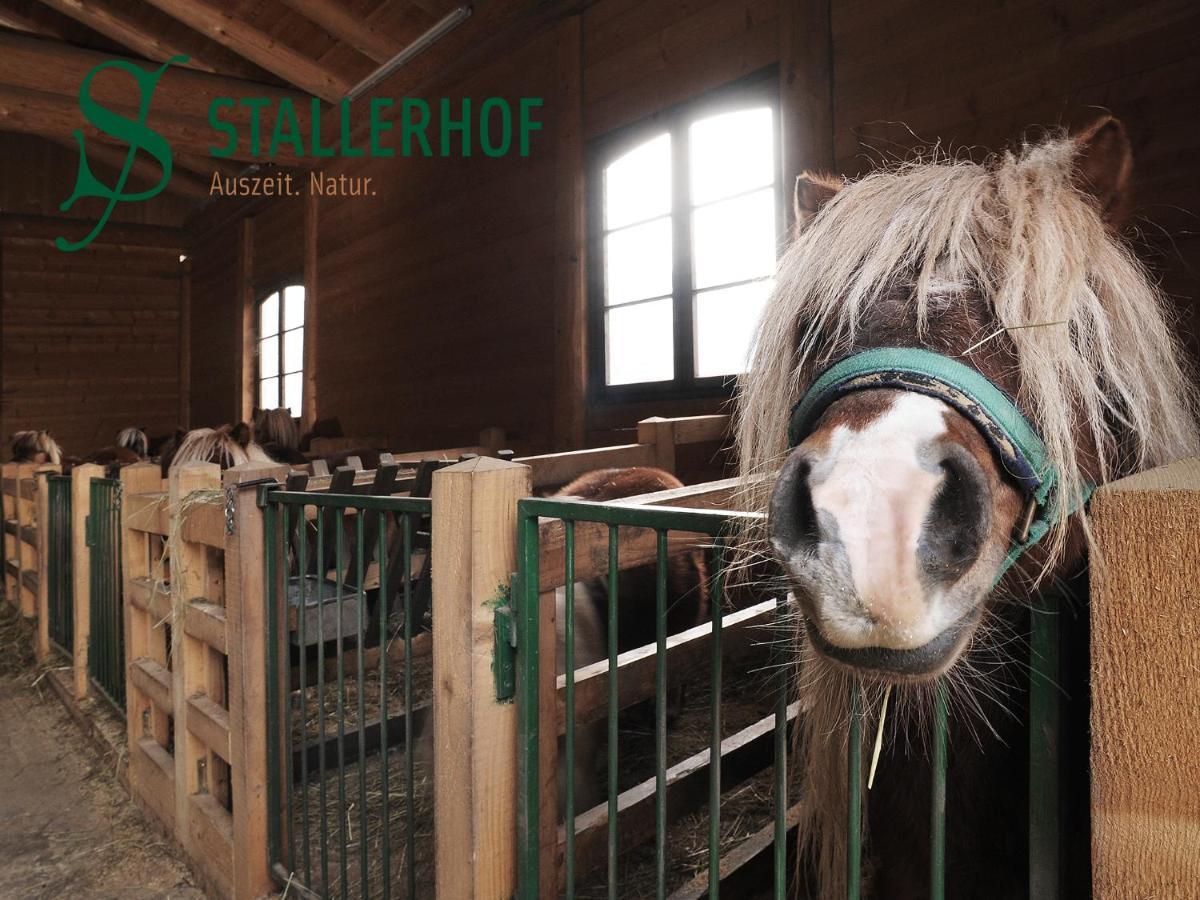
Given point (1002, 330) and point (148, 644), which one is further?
point (148, 644)

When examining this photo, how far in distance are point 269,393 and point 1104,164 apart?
9679 mm

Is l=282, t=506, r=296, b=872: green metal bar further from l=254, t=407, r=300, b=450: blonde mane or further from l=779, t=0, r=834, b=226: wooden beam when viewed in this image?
l=254, t=407, r=300, b=450: blonde mane

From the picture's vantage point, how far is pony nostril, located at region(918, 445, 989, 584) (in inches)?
24.0

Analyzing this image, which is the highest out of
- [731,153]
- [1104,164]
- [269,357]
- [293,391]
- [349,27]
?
[349,27]

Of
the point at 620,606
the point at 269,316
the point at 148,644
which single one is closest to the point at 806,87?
the point at 620,606

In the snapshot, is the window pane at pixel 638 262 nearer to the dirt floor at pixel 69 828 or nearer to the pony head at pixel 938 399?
the pony head at pixel 938 399

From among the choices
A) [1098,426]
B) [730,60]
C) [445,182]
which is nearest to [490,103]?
[445,182]

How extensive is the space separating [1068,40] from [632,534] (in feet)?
9.01

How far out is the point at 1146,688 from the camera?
54cm

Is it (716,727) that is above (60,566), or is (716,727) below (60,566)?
above

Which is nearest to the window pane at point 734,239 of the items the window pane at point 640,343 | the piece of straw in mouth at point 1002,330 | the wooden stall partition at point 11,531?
the window pane at point 640,343

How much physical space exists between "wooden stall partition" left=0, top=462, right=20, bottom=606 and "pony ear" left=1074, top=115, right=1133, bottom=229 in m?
6.08

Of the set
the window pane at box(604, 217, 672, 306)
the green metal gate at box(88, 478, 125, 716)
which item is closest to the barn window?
the window pane at box(604, 217, 672, 306)

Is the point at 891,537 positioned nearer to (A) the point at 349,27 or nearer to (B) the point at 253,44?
(A) the point at 349,27
